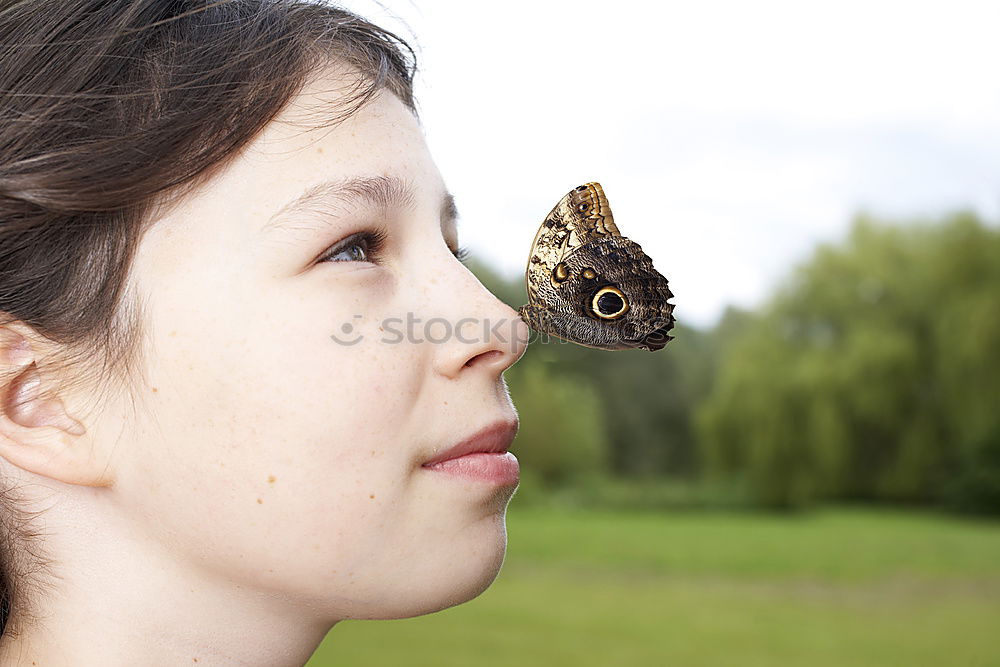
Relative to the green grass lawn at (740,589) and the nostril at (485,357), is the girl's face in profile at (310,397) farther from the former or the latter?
the green grass lawn at (740,589)

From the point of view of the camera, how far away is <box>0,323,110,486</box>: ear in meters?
0.66

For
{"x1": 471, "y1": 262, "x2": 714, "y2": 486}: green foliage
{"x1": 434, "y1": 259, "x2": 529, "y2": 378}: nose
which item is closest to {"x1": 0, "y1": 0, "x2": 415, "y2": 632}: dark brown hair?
{"x1": 434, "y1": 259, "x2": 529, "y2": 378}: nose

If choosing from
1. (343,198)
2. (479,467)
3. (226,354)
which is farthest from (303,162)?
(479,467)

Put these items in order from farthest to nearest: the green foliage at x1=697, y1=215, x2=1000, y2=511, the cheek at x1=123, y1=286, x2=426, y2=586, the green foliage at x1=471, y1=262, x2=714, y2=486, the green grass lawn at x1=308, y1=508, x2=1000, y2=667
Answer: the green foliage at x1=471, y1=262, x2=714, y2=486 → the green foliage at x1=697, y1=215, x2=1000, y2=511 → the green grass lawn at x1=308, y1=508, x2=1000, y2=667 → the cheek at x1=123, y1=286, x2=426, y2=586

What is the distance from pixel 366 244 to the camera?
26.0 inches

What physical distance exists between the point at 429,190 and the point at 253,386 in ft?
0.69

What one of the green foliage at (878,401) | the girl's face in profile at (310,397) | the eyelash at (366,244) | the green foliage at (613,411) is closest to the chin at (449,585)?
the girl's face in profile at (310,397)

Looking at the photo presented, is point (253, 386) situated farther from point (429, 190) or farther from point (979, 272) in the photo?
point (979, 272)

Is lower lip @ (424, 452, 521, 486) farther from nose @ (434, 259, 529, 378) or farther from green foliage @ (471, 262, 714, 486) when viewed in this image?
green foliage @ (471, 262, 714, 486)

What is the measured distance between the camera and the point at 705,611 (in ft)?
17.9

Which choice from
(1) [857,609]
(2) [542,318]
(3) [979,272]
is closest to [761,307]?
(3) [979,272]

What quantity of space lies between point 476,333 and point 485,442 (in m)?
0.08

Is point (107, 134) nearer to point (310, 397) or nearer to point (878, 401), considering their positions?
point (310, 397)

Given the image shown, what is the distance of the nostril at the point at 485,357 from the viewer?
646 mm
